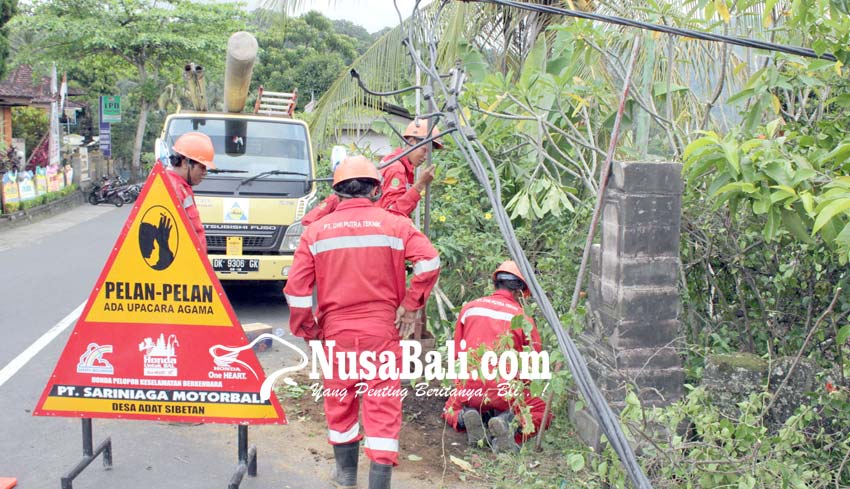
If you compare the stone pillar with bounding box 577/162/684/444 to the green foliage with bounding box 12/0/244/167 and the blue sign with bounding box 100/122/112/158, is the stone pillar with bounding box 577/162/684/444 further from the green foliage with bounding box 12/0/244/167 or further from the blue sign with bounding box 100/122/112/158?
the blue sign with bounding box 100/122/112/158

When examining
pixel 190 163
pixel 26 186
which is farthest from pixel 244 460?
pixel 26 186

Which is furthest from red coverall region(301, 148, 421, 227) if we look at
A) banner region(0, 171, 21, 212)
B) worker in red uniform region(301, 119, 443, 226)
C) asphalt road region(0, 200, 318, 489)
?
banner region(0, 171, 21, 212)

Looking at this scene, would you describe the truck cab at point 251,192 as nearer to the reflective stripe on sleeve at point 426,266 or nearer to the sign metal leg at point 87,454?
the sign metal leg at point 87,454

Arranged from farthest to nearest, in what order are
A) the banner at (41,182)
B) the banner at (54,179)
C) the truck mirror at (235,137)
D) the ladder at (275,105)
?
the banner at (54,179) < the banner at (41,182) < the ladder at (275,105) < the truck mirror at (235,137)

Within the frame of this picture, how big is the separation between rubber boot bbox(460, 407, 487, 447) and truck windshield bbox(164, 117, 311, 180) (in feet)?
14.8

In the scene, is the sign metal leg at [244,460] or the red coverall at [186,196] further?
the red coverall at [186,196]

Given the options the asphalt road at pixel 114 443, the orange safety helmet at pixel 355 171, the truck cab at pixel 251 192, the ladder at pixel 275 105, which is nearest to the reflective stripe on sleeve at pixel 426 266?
Answer: the orange safety helmet at pixel 355 171

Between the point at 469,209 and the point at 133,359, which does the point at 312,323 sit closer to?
the point at 133,359

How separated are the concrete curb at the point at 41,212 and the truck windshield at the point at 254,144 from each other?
10.9 meters

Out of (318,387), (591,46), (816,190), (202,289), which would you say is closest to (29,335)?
(318,387)

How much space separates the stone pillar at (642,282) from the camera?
4281mm

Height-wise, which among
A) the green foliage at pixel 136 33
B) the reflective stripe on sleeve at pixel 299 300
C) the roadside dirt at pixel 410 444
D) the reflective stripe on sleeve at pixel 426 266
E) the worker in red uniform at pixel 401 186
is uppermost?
the green foliage at pixel 136 33

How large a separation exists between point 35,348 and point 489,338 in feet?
14.9

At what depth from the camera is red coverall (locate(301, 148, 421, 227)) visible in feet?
19.1
